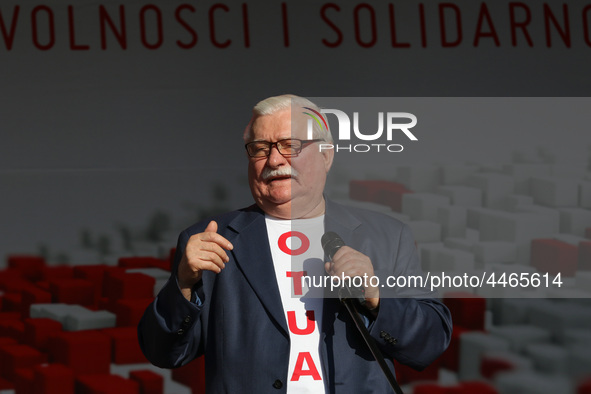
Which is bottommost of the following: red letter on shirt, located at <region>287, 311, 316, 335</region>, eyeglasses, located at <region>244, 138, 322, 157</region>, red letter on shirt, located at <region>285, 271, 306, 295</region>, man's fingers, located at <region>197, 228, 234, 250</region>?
red letter on shirt, located at <region>287, 311, 316, 335</region>

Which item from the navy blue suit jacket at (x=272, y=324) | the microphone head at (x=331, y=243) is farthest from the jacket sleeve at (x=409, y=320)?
the microphone head at (x=331, y=243)

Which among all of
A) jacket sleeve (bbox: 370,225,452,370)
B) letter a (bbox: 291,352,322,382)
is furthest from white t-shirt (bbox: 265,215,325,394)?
jacket sleeve (bbox: 370,225,452,370)

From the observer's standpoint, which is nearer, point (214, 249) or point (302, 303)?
point (214, 249)

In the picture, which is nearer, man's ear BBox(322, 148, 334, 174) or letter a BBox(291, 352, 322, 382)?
man's ear BBox(322, 148, 334, 174)

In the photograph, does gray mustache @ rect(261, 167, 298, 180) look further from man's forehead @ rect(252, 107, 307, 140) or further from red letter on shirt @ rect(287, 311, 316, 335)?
red letter on shirt @ rect(287, 311, 316, 335)

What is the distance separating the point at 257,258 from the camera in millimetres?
1415

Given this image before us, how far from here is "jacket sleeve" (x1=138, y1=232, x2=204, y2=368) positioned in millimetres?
1363

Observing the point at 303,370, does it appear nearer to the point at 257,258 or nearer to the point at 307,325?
the point at 307,325

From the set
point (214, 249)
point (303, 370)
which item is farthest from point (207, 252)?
point (303, 370)

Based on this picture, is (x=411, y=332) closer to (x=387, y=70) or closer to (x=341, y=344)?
(x=341, y=344)

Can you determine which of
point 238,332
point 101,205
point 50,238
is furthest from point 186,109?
point 238,332

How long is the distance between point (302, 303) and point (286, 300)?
3 centimetres

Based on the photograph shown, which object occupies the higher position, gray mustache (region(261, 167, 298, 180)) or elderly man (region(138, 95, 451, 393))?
gray mustache (region(261, 167, 298, 180))

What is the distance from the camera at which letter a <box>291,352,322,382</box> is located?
136cm
